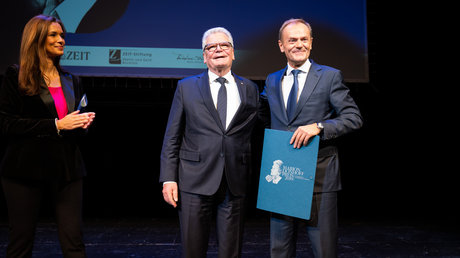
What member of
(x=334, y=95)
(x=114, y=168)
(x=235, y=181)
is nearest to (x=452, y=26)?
(x=334, y=95)

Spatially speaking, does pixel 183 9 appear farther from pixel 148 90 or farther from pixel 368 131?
pixel 368 131

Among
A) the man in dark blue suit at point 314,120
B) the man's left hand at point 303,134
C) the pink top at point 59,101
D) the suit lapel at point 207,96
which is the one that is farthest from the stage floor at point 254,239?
the pink top at point 59,101

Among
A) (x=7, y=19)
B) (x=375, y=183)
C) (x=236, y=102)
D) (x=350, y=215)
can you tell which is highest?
(x=7, y=19)

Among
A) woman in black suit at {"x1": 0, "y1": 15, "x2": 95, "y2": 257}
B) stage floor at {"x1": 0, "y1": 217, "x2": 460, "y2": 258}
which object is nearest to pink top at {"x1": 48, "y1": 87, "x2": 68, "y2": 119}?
woman in black suit at {"x1": 0, "y1": 15, "x2": 95, "y2": 257}

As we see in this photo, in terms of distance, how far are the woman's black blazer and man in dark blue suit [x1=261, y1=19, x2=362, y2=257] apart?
0.86 metres

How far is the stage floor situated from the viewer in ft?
8.11

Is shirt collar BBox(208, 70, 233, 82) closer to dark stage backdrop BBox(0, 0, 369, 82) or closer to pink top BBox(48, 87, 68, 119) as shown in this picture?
pink top BBox(48, 87, 68, 119)

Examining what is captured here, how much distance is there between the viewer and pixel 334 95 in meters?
1.51

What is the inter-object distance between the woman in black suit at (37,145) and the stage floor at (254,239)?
1027 millimetres

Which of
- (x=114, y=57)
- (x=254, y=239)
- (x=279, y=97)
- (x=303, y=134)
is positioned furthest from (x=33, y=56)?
(x=254, y=239)

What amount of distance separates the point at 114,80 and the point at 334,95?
2199 mm

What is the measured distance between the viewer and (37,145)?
4.88 ft
